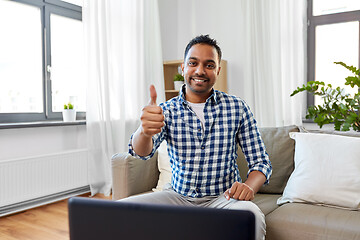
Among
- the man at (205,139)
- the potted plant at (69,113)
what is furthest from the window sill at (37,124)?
the man at (205,139)

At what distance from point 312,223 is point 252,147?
41 centimetres

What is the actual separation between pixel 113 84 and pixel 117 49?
14.1 inches

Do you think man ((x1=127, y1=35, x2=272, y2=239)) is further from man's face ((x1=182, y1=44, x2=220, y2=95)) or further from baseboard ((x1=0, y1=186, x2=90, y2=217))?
baseboard ((x1=0, y1=186, x2=90, y2=217))

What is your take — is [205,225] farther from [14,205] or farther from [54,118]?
[54,118]

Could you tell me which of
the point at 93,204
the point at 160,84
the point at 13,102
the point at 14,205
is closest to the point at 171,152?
the point at 93,204

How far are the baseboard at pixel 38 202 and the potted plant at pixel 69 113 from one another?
2.15 ft

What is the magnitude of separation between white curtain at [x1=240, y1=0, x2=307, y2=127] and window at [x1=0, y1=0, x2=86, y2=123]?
175 cm

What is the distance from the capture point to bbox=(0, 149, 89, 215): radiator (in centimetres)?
256

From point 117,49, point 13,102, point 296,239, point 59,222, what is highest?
point 117,49

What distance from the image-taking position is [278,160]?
1.90 meters

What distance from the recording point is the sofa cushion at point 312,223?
4.48ft

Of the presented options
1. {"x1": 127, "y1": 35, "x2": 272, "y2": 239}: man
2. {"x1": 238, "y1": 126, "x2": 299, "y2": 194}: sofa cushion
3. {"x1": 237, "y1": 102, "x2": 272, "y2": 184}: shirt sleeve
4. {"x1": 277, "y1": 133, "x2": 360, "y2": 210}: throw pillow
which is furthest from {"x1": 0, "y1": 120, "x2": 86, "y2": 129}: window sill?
{"x1": 277, "y1": 133, "x2": 360, "y2": 210}: throw pillow

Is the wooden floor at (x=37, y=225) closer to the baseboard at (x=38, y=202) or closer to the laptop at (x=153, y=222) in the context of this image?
the baseboard at (x=38, y=202)

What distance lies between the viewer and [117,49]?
3.40m
